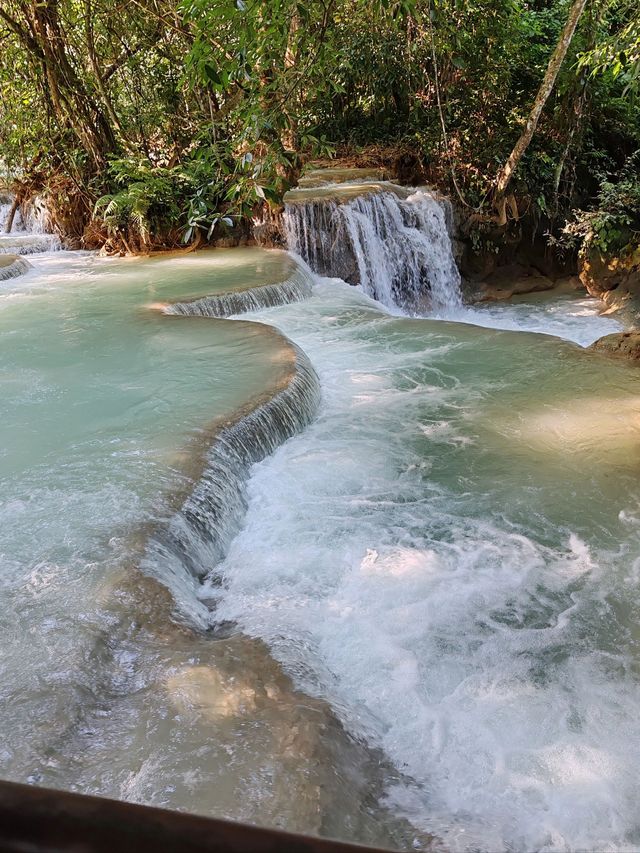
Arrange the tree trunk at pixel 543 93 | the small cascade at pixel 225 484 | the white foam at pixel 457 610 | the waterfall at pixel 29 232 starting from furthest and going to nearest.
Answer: the waterfall at pixel 29 232 < the tree trunk at pixel 543 93 < the small cascade at pixel 225 484 < the white foam at pixel 457 610

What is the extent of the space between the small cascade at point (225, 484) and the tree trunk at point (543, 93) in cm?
613

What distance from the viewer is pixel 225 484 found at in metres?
4.29

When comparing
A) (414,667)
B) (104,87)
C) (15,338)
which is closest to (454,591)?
(414,667)

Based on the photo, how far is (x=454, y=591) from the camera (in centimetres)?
362

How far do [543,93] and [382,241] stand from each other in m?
2.86

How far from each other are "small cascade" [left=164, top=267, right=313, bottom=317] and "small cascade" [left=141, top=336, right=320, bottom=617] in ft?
7.02

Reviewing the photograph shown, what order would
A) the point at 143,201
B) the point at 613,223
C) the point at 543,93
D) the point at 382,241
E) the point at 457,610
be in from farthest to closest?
the point at 382,241 → the point at 143,201 → the point at 613,223 → the point at 543,93 → the point at 457,610

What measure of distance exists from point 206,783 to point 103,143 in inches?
456

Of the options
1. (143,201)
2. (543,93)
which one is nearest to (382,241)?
(543,93)

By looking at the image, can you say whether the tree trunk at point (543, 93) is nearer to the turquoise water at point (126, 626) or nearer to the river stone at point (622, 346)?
the river stone at point (622, 346)

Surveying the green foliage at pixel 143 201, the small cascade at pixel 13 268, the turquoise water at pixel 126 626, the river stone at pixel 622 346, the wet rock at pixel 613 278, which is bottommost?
the wet rock at pixel 613 278

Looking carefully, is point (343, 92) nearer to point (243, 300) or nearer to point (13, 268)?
point (243, 300)

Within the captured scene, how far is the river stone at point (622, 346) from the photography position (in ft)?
21.6

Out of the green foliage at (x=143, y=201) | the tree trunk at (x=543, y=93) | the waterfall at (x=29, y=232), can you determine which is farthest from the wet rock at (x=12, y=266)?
the tree trunk at (x=543, y=93)
